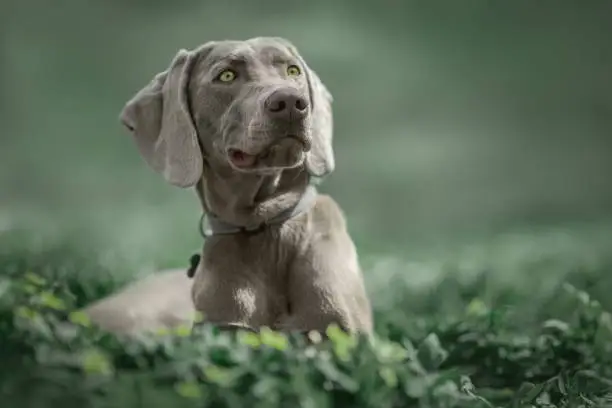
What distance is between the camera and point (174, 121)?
5.72 ft

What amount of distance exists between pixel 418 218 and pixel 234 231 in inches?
29.7

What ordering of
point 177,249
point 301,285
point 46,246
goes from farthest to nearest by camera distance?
point 177,249 < point 46,246 < point 301,285

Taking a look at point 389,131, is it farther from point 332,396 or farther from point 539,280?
point 332,396

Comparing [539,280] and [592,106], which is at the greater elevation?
[592,106]

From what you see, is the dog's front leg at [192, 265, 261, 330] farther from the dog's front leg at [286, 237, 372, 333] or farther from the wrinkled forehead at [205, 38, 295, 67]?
the wrinkled forehead at [205, 38, 295, 67]

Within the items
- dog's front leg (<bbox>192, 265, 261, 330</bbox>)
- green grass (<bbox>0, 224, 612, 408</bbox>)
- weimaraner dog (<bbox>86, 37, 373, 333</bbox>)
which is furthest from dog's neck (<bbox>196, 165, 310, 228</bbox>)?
green grass (<bbox>0, 224, 612, 408</bbox>)

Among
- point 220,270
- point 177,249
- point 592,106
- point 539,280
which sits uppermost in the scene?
point 592,106

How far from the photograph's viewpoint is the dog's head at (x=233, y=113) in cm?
156

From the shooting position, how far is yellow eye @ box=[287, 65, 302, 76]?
1721mm

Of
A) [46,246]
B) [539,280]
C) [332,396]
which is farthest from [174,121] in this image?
[539,280]

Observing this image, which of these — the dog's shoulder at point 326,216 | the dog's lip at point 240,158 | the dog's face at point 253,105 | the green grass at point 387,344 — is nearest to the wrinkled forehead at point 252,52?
the dog's face at point 253,105

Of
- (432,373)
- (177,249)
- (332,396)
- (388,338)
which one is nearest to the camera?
(332,396)

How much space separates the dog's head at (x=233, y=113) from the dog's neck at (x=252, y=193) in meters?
0.02

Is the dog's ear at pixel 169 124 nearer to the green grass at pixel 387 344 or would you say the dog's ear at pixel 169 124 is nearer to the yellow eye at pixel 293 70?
the yellow eye at pixel 293 70
